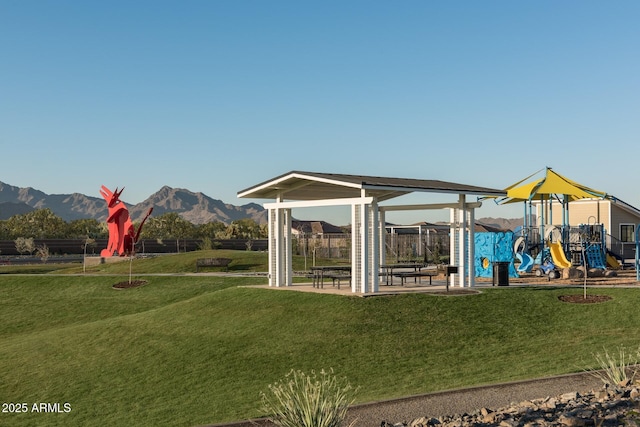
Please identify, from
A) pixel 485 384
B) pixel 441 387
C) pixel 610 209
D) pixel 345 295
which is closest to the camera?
pixel 485 384

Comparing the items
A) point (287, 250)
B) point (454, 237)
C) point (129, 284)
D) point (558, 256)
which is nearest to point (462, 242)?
point (454, 237)

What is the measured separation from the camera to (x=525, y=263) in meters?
27.7

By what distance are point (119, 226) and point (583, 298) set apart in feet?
90.5

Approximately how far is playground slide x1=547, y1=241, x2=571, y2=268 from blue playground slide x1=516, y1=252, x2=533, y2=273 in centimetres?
118

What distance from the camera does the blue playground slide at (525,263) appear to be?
90.2ft

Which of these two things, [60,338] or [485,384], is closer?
[485,384]

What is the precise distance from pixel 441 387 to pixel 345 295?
661 centimetres

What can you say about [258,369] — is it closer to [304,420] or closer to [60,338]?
[304,420]

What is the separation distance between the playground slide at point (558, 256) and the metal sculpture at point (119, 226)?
21.8 meters

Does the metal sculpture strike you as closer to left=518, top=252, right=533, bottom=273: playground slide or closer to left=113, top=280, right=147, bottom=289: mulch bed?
left=113, top=280, right=147, bottom=289: mulch bed

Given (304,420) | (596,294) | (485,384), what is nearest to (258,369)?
(485,384)

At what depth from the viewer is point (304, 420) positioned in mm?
7352

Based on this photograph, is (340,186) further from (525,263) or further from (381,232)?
(525,263)

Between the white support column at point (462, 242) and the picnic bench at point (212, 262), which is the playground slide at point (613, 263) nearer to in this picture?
the white support column at point (462, 242)
